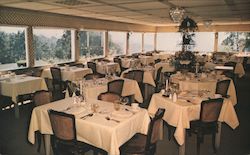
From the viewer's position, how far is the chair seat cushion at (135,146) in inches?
129

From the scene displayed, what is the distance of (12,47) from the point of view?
869cm

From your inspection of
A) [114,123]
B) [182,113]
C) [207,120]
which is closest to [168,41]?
[207,120]

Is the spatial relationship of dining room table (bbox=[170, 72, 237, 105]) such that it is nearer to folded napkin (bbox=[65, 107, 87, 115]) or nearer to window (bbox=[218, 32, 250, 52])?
folded napkin (bbox=[65, 107, 87, 115])

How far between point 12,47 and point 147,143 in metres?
7.32

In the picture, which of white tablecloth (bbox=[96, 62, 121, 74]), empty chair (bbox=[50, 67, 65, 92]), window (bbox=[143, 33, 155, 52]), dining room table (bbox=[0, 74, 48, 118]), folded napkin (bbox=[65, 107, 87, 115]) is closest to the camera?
folded napkin (bbox=[65, 107, 87, 115])

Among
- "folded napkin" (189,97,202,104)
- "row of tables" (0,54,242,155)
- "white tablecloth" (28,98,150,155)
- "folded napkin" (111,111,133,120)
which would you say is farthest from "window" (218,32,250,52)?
"folded napkin" (111,111,133,120)

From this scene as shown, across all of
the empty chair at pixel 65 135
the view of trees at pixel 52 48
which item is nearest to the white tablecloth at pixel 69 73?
the view of trees at pixel 52 48

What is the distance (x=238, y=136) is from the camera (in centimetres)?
505

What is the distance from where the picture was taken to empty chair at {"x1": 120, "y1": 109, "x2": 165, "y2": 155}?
318 cm

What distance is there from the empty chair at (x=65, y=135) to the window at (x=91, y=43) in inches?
335

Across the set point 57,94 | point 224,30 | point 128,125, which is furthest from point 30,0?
point 224,30

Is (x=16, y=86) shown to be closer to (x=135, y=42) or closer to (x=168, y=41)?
(x=135, y=42)

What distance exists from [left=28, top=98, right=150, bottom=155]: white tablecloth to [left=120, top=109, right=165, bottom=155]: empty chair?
0.37ft

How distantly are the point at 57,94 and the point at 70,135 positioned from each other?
532cm
